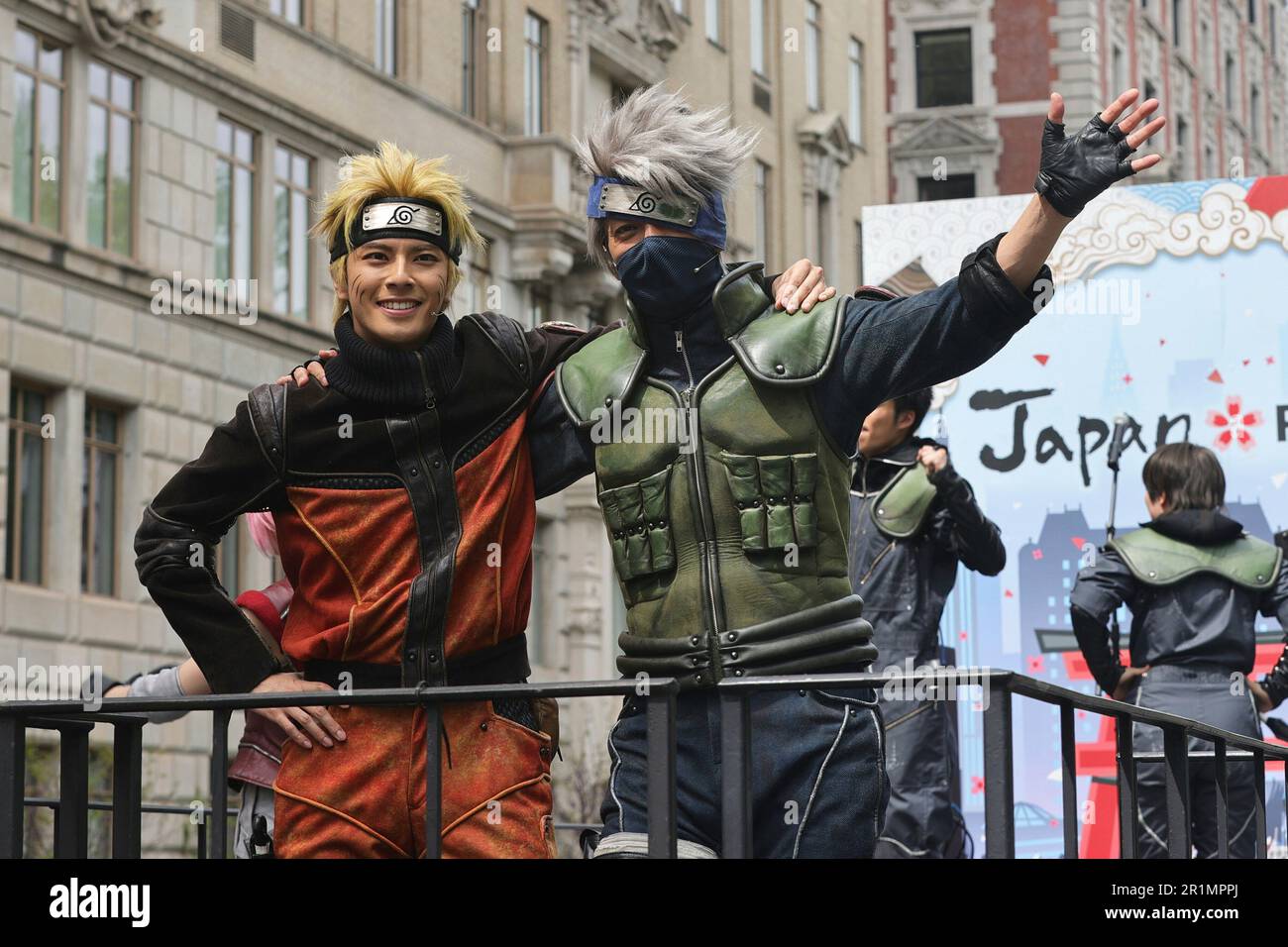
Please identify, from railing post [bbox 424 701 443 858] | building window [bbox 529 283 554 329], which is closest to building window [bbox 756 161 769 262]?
building window [bbox 529 283 554 329]

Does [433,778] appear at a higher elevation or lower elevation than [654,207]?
lower

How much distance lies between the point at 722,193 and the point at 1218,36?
188 feet

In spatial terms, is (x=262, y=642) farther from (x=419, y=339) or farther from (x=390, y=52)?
(x=390, y=52)

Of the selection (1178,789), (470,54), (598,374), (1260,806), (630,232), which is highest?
(470,54)

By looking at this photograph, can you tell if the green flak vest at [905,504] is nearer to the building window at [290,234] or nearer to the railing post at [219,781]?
the railing post at [219,781]

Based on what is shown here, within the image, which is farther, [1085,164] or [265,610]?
[265,610]

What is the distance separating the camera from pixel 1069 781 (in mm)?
4695

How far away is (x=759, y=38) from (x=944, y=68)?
44.6 ft

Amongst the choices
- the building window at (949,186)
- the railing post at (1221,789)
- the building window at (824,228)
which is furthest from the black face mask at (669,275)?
the building window at (949,186)

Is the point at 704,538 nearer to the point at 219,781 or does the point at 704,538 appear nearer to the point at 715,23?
the point at 219,781

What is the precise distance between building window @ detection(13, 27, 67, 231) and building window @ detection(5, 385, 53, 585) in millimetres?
1634

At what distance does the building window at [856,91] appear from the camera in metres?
42.9

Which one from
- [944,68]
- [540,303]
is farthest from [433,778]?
[944,68]

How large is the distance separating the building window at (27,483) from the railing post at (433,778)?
15.8 m
